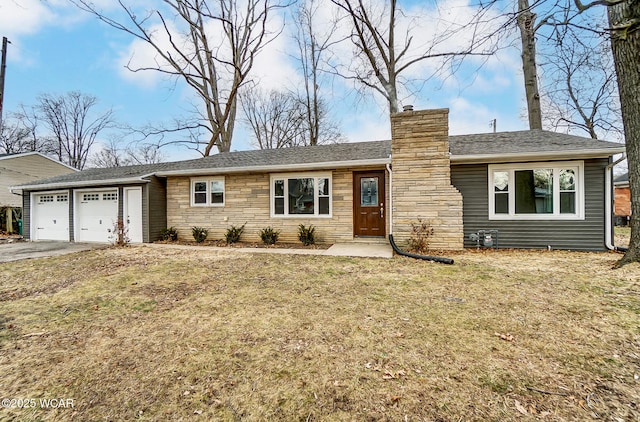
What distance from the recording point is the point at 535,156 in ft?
24.5

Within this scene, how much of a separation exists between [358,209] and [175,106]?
46.7 feet

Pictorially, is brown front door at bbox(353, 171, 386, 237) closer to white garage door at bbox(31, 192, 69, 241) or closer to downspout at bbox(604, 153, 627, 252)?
downspout at bbox(604, 153, 627, 252)

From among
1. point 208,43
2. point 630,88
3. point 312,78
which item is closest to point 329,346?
point 630,88

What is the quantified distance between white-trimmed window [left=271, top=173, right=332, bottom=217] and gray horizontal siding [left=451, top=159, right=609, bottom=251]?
13.0 feet

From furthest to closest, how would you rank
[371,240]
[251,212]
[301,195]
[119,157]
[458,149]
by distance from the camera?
[119,157], [251,212], [301,195], [371,240], [458,149]

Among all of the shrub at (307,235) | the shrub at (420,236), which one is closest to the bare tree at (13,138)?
the shrub at (307,235)

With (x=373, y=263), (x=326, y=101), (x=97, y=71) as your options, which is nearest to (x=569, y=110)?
(x=326, y=101)

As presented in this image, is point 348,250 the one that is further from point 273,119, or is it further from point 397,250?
point 273,119

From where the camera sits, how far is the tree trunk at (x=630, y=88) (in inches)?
198

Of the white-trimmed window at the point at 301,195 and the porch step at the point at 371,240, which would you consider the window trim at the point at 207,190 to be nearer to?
the white-trimmed window at the point at 301,195

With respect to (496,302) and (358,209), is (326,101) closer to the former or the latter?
(358,209)

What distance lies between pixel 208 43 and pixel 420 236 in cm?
1700

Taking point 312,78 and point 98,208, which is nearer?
point 98,208

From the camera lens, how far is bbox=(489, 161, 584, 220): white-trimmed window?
7609 millimetres
